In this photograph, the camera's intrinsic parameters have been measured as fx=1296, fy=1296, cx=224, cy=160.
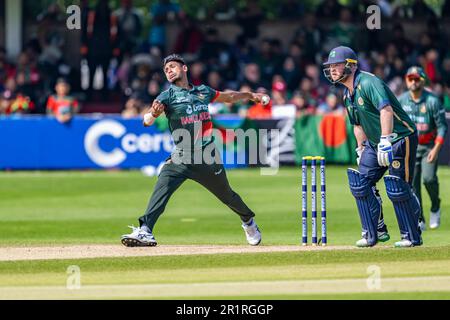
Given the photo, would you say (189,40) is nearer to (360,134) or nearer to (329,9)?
(329,9)

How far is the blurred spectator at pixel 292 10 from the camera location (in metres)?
35.0

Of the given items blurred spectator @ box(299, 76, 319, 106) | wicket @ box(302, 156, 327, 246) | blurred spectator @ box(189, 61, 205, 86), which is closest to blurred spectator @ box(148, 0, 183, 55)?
blurred spectator @ box(189, 61, 205, 86)

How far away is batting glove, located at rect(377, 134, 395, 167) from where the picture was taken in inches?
538

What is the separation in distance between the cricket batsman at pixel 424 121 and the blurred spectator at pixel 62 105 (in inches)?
454

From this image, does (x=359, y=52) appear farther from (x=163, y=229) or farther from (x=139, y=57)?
(x=163, y=229)

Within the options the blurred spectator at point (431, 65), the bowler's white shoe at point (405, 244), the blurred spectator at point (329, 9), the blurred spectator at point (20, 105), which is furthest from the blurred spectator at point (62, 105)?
the bowler's white shoe at point (405, 244)

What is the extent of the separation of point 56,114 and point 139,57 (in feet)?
15.3

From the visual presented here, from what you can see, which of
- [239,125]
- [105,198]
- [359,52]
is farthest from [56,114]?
[359,52]

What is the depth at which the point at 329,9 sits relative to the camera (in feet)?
111

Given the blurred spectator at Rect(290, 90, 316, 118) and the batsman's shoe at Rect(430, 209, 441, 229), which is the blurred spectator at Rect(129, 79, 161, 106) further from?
the batsman's shoe at Rect(430, 209, 441, 229)

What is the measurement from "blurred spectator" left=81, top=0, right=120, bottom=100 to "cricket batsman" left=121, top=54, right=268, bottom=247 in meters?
17.2

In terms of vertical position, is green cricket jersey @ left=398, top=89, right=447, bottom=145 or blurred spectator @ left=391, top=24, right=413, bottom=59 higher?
blurred spectator @ left=391, top=24, right=413, bottom=59

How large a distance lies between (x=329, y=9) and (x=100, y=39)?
20.1 ft

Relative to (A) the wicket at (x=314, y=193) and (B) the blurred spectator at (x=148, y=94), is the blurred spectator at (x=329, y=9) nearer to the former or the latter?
(B) the blurred spectator at (x=148, y=94)
